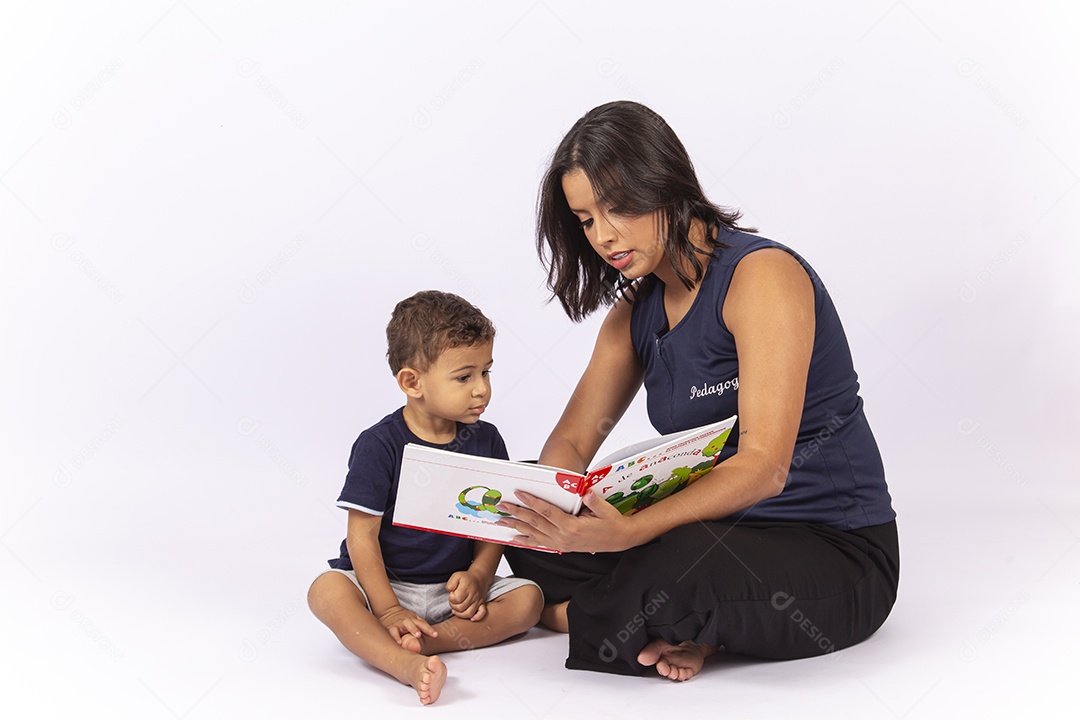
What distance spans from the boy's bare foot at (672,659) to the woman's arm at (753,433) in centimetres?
23

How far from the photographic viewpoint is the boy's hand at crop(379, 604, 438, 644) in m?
2.46

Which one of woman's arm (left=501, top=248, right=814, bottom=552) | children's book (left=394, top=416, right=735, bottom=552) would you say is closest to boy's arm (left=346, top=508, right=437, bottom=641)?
children's book (left=394, top=416, right=735, bottom=552)

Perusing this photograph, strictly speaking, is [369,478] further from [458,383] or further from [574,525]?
[574,525]

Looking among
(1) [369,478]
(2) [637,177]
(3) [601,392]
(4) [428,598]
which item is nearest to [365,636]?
(4) [428,598]

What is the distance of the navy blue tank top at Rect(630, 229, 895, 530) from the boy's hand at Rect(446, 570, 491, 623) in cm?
56

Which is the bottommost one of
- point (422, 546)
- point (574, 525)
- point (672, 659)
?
point (672, 659)

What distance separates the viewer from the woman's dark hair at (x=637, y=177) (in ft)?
8.11

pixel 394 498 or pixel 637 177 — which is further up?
pixel 637 177

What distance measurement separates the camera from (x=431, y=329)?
2.54m

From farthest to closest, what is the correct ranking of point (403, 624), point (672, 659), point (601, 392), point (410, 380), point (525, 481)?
point (601, 392)
point (410, 380)
point (403, 624)
point (672, 659)
point (525, 481)

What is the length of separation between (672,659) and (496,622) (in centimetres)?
43

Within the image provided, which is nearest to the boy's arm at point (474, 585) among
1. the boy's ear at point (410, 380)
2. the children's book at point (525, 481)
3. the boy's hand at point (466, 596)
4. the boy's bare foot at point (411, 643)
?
the boy's hand at point (466, 596)

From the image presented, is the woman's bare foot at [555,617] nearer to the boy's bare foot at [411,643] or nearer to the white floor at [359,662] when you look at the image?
the white floor at [359,662]

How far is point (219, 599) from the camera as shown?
9.54 ft
